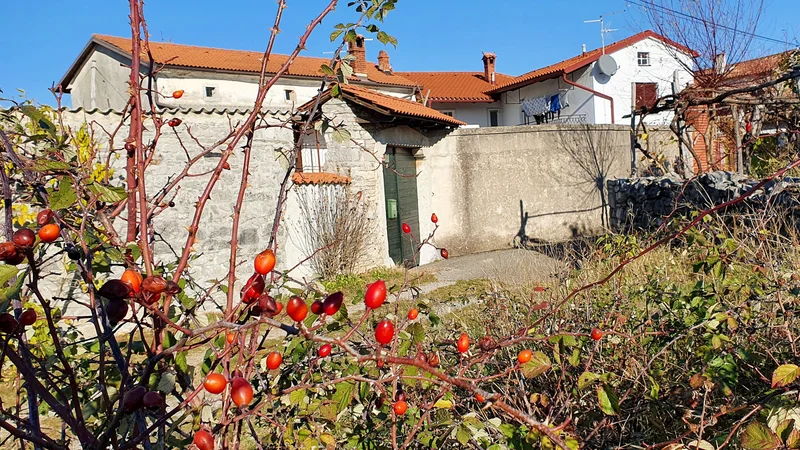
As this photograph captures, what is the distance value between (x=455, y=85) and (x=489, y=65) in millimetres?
2237

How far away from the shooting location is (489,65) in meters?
28.4

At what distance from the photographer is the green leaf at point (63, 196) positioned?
88cm

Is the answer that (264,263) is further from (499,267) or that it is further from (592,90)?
(592,90)

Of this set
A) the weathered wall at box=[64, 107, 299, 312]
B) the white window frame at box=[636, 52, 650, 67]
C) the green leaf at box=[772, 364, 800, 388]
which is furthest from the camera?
the white window frame at box=[636, 52, 650, 67]

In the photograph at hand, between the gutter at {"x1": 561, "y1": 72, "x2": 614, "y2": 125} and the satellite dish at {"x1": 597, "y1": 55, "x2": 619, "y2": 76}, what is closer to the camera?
the satellite dish at {"x1": 597, "y1": 55, "x2": 619, "y2": 76}

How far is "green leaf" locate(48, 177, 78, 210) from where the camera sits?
88 centimetres

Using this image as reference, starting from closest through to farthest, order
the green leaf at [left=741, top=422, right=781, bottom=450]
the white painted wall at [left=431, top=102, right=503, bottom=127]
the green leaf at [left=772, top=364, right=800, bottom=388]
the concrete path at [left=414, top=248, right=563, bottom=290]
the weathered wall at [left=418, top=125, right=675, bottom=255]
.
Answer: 1. the green leaf at [left=741, top=422, right=781, bottom=450]
2. the green leaf at [left=772, top=364, right=800, bottom=388]
3. the concrete path at [left=414, top=248, right=563, bottom=290]
4. the weathered wall at [left=418, top=125, right=675, bottom=255]
5. the white painted wall at [left=431, top=102, right=503, bottom=127]

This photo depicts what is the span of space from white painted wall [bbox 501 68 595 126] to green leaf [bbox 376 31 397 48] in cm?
2165

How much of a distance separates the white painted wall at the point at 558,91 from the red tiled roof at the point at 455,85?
3.96 feet

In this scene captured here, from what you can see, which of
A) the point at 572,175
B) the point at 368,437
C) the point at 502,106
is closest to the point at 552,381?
the point at 368,437

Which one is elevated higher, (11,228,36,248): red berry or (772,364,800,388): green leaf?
(11,228,36,248): red berry

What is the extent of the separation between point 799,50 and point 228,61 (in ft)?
57.3

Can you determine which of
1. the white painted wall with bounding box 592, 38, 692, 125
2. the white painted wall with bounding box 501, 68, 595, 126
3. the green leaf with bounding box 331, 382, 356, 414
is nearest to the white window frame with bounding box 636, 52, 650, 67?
the white painted wall with bounding box 592, 38, 692, 125

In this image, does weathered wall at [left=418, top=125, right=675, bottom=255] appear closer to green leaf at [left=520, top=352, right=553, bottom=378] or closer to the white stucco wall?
green leaf at [left=520, top=352, right=553, bottom=378]
